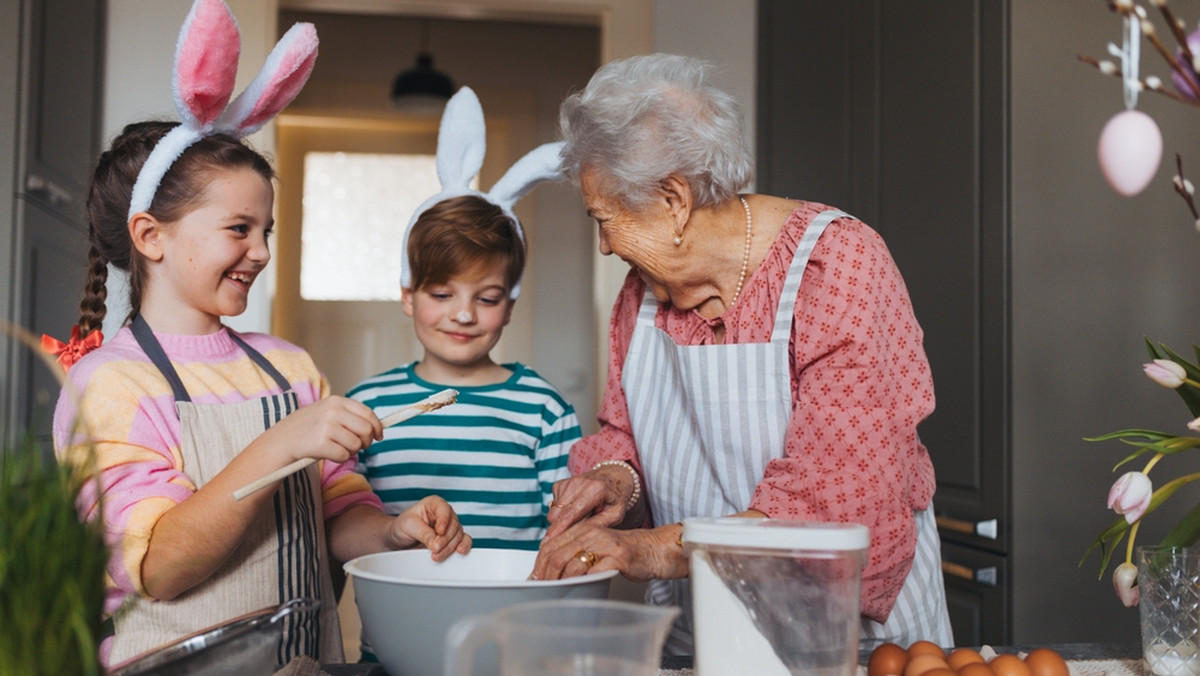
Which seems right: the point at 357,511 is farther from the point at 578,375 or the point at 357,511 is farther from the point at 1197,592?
the point at 578,375

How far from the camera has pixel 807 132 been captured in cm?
276

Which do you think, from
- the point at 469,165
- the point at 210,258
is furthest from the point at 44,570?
the point at 469,165

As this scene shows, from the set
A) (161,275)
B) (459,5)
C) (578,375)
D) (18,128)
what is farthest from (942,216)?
(578,375)

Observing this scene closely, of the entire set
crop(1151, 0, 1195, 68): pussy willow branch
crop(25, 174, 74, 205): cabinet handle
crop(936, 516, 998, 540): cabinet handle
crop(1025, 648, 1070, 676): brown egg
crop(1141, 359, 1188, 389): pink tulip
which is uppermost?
crop(25, 174, 74, 205): cabinet handle

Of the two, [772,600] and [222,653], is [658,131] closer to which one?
[772,600]

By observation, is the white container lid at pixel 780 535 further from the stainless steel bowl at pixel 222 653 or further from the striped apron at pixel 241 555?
the striped apron at pixel 241 555

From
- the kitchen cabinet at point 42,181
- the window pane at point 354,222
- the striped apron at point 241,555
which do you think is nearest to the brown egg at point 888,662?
the striped apron at point 241,555

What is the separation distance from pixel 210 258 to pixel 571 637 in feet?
2.50

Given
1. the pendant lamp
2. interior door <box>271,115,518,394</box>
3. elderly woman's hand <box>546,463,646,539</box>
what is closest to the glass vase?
elderly woman's hand <box>546,463,646,539</box>

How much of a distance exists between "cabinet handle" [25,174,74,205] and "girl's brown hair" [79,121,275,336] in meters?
0.99

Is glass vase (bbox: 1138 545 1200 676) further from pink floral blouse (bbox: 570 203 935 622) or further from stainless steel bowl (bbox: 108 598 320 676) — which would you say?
stainless steel bowl (bbox: 108 598 320 676)

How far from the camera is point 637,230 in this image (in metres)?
1.18

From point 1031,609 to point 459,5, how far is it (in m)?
2.33

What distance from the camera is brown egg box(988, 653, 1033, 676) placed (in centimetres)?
75
